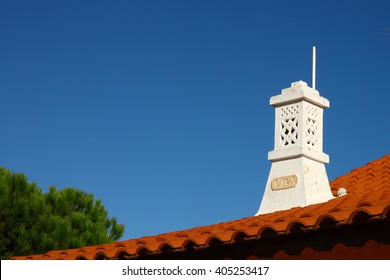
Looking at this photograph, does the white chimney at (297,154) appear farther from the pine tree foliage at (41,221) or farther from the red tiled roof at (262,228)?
the pine tree foliage at (41,221)

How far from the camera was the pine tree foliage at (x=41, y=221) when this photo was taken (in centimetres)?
2009

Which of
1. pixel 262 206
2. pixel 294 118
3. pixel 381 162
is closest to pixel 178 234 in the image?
pixel 262 206

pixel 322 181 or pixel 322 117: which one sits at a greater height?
pixel 322 117

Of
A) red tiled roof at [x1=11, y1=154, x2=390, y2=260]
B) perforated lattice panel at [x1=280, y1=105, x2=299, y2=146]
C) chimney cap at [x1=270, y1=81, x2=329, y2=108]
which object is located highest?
chimney cap at [x1=270, y1=81, x2=329, y2=108]

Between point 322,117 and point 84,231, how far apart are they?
10.1 meters

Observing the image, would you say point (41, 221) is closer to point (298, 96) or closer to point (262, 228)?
point (298, 96)

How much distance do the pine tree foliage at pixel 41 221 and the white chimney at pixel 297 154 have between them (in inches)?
363

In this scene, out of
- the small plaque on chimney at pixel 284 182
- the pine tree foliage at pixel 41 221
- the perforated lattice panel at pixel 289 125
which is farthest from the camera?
the pine tree foliage at pixel 41 221

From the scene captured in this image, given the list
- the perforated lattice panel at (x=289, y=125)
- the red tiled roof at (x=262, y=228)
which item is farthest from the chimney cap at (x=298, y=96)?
the red tiled roof at (x=262, y=228)

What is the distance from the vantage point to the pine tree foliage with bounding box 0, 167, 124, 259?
2009cm

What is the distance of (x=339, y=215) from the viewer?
8.14 m

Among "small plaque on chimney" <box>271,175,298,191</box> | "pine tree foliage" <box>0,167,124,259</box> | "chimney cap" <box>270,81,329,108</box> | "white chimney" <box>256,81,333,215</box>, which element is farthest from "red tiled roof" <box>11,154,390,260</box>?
"pine tree foliage" <box>0,167,124,259</box>

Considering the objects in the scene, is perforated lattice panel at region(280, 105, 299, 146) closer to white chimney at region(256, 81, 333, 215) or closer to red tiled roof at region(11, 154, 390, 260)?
white chimney at region(256, 81, 333, 215)
